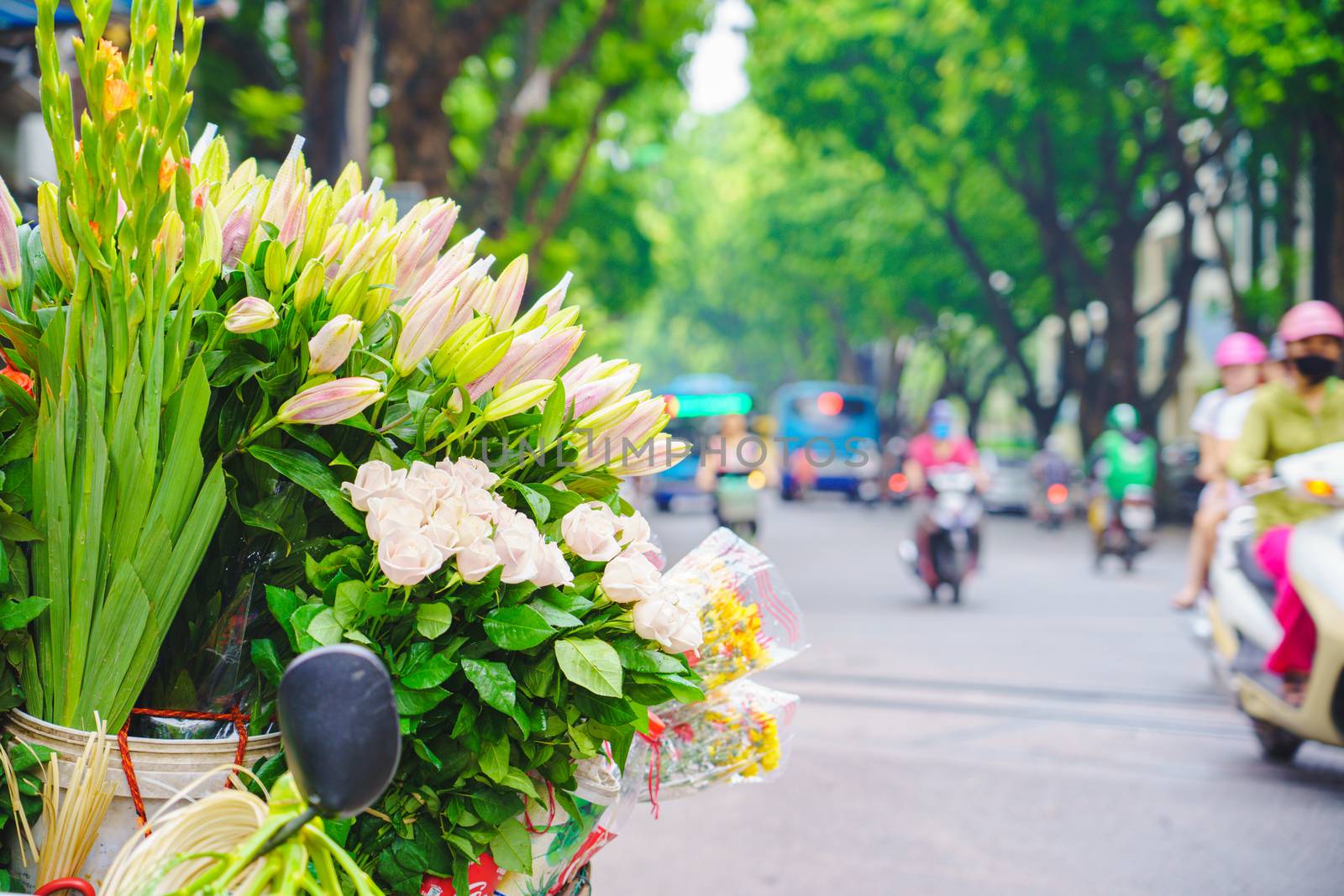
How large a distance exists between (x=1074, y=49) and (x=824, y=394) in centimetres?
1341

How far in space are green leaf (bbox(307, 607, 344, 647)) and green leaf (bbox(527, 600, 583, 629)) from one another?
0.22m

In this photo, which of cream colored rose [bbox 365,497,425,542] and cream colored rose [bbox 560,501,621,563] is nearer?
cream colored rose [bbox 365,497,425,542]

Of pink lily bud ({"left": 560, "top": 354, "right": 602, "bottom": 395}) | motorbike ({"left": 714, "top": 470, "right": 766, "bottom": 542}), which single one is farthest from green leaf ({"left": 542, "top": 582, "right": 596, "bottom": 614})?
motorbike ({"left": 714, "top": 470, "right": 766, "bottom": 542})

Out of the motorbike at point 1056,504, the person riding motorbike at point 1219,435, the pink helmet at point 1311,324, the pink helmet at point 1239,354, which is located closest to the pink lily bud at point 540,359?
the pink helmet at point 1311,324

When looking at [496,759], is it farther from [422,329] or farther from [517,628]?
[422,329]

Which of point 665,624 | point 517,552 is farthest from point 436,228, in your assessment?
point 665,624

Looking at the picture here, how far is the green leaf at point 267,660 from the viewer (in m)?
1.53

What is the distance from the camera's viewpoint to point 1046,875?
4371mm

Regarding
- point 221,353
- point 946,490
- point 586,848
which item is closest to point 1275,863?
point 586,848

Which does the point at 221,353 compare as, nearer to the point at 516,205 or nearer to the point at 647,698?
the point at 647,698

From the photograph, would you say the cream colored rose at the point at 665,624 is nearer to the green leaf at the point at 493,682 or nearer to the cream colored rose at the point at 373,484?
the green leaf at the point at 493,682

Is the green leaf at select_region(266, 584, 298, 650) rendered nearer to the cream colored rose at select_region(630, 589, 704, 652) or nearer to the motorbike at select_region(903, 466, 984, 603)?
the cream colored rose at select_region(630, 589, 704, 652)

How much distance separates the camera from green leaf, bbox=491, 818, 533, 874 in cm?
155

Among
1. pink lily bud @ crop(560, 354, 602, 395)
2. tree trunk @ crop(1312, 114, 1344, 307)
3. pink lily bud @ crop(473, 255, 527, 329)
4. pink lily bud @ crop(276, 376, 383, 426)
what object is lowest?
pink lily bud @ crop(276, 376, 383, 426)
